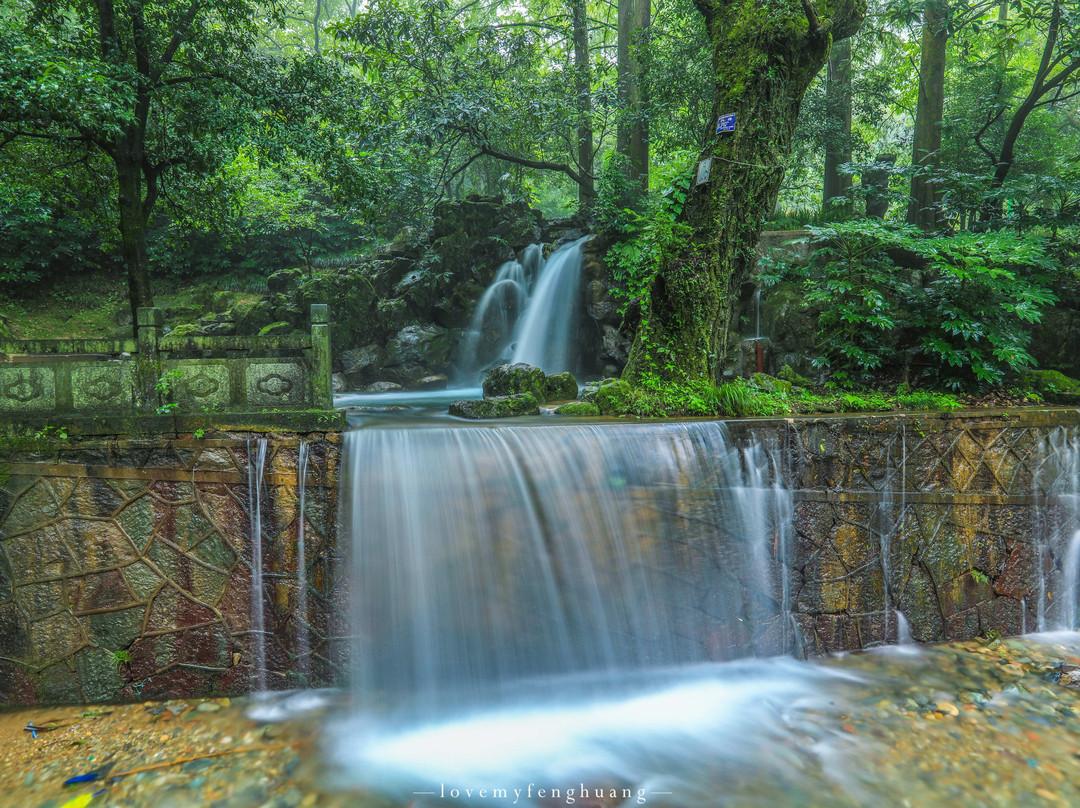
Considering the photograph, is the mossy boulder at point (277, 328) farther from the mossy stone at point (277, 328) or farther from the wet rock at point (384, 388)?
the wet rock at point (384, 388)

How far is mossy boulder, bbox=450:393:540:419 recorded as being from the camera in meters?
6.51

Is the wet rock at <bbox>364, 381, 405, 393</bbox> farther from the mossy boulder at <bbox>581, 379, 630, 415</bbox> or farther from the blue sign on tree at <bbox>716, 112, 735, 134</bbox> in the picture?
the blue sign on tree at <bbox>716, 112, 735, 134</bbox>

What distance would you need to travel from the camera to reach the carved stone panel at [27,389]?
4.42 meters

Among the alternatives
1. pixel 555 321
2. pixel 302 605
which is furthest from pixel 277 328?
pixel 302 605

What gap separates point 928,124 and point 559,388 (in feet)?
28.9

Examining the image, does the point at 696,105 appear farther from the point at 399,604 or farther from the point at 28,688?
the point at 28,688

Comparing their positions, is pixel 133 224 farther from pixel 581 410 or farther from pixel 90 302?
pixel 90 302

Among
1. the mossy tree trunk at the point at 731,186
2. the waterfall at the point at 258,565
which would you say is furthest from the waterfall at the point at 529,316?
the waterfall at the point at 258,565

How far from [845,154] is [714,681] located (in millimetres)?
12156

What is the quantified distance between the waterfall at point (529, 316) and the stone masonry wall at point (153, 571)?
25.7 feet

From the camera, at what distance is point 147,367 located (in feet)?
15.0

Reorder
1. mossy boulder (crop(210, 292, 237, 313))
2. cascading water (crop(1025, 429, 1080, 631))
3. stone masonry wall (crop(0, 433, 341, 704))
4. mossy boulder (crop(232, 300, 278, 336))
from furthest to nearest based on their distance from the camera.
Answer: mossy boulder (crop(210, 292, 237, 313)) < mossy boulder (crop(232, 300, 278, 336)) < cascading water (crop(1025, 429, 1080, 631)) < stone masonry wall (crop(0, 433, 341, 704))

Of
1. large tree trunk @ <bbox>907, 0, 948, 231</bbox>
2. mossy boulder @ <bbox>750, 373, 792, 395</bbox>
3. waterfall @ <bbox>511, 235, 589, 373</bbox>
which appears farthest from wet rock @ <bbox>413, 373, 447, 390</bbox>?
large tree trunk @ <bbox>907, 0, 948, 231</bbox>

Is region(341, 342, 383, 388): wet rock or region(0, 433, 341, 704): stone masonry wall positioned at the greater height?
region(341, 342, 383, 388): wet rock
